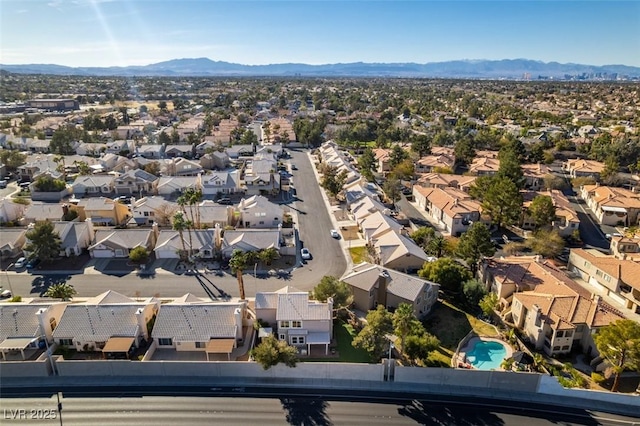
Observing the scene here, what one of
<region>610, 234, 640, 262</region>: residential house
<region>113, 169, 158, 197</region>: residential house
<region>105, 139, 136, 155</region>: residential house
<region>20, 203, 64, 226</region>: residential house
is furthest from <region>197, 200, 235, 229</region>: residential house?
<region>610, 234, 640, 262</region>: residential house

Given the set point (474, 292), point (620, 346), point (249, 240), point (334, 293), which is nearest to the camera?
point (620, 346)

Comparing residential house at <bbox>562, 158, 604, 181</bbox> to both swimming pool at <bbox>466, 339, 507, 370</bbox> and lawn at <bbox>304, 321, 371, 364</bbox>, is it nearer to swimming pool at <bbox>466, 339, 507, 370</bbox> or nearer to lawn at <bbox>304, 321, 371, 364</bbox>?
swimming pool at <bbox>466, 339, 507, 370</bbox>

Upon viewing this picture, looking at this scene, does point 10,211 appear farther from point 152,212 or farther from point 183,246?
point 183,246

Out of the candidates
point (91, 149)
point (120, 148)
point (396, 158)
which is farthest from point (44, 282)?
point (396, 158)

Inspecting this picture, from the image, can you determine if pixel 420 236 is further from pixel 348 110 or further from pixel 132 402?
pixel 348 110

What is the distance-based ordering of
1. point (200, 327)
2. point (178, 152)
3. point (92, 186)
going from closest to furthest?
1. point (200, 327)
2. point (92, 186)
3. point (178, 152)

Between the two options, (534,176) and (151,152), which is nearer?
(534,176)

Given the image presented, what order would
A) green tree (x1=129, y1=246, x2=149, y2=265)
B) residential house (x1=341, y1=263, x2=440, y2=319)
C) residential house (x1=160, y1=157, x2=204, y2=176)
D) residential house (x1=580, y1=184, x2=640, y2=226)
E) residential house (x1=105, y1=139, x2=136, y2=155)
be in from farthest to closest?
residential house (x1=105, y1=139, x2=136, y2=155) < residential house (x1=160, y1=157, x2=204, y2=176) < residential house (x1=580, y1=184, x2=640, y2=226) < green tree (x1=129, y1=246, x2=149, y2=265) < residential house (x1=341, y1=263, x2=440, y2=319)
